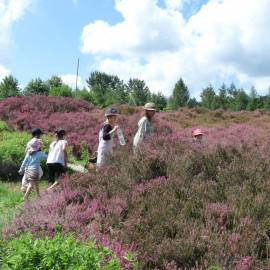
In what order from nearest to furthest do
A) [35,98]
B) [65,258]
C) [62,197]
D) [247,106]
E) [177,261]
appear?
[65,258] → [177,261] → [62,197] → [35,98] → [247,106]

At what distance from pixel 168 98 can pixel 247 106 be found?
1170 cm

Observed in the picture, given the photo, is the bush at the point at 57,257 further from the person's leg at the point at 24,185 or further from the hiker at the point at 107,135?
the person's leg at the point at 24,185

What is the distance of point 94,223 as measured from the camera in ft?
17.0

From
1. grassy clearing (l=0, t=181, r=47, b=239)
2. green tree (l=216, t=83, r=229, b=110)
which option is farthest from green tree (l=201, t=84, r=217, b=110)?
grassy clearing (l=0, t=181, r=47, b=239)

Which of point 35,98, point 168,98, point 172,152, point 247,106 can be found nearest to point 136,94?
point 168,98

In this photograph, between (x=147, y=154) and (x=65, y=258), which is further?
(x=147, y=154)

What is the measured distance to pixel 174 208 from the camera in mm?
5219

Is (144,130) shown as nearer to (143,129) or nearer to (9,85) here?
(143,129)

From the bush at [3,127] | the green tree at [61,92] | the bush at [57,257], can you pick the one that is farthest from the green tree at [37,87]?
the bush at [57,257]

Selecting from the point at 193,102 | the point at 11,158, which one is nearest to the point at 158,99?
the point at 193,102

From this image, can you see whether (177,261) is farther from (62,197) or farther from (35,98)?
(35,98)

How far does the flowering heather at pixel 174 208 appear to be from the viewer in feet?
14.4

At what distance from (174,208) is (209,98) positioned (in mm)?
67891

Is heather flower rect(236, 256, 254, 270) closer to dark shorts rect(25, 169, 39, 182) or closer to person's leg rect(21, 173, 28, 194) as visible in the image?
dark shorts rect(25, 169, 39, 182)
